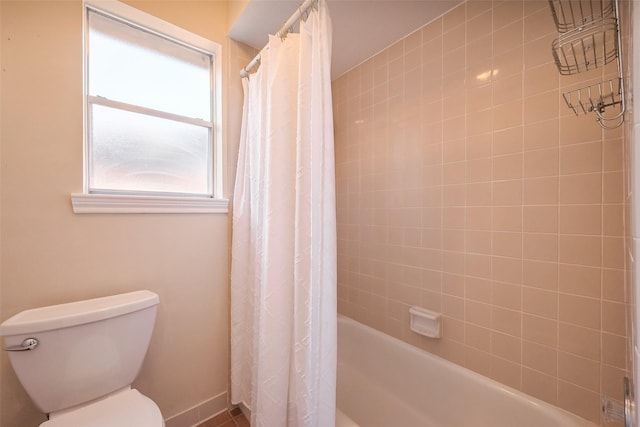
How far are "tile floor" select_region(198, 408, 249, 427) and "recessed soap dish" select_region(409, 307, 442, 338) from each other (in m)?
1.12

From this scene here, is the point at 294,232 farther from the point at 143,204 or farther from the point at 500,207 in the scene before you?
the point at 500,207

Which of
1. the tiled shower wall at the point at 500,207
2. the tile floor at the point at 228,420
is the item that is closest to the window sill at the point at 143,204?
the tiled shower wall at the point at 500,207

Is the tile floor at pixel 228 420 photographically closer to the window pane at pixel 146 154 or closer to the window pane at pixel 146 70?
the window pane at pixel 146 154

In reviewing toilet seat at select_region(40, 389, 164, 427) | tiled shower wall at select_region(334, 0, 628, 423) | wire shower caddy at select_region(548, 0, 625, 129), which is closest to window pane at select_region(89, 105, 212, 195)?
toilet seat at select_region(40, 389, 164, 427)

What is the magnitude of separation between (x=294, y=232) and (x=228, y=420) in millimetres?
1267

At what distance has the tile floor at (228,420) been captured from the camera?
146 cm

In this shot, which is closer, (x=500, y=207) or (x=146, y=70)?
(x=500, y=207)

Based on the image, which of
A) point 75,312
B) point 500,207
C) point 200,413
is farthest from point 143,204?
point 500,207

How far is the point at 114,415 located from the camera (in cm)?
96

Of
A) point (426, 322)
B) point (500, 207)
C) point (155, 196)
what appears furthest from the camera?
point (426, 322)

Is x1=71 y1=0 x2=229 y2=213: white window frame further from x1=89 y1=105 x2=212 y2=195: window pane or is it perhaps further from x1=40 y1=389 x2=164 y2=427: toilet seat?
x1=40 y1=389 x2=164 y2=427: toilet seat

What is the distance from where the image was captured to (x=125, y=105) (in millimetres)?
1307

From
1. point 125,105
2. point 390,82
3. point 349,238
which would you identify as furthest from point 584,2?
point 125,105

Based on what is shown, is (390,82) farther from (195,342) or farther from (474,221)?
(195,342)
